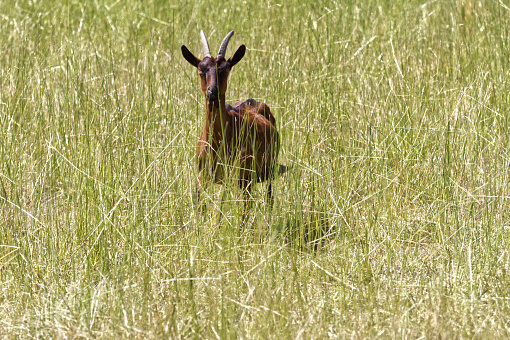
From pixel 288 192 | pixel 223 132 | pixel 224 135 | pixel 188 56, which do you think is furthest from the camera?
pixel 188 56

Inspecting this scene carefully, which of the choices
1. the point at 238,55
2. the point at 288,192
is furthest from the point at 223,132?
the point at 238,55

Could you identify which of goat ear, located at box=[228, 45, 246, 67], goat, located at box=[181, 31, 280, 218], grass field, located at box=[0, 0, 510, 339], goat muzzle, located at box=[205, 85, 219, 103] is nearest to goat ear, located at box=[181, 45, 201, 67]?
goat, located at box=[181, 31, 280, 218]

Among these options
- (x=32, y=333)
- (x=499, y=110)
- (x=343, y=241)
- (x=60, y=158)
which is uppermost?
(x=499, y=110)

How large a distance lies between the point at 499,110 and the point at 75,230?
3092 mm

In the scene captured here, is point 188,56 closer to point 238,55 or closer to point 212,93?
point 238,55

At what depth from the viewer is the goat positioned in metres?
4.20

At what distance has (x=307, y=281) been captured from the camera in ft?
11.8

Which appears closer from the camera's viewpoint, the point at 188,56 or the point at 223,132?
the point at 223,132

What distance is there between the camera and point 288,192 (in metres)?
3.88

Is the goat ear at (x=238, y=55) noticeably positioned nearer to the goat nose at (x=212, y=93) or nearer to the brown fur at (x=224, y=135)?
the brown fur at (x=224, y=135)

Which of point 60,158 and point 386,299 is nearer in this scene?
point 386,299

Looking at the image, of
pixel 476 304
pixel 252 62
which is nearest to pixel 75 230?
pixel 476 304

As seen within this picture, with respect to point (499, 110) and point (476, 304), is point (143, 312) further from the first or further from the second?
point (499, 110)

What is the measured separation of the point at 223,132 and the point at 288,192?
52cm
